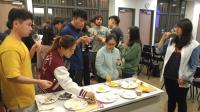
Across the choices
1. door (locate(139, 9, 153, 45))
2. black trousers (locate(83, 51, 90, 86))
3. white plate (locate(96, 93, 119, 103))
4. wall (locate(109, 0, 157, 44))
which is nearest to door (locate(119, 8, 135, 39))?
wall (locate(109, 0, 157, 44))

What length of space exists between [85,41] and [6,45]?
1.09 meters

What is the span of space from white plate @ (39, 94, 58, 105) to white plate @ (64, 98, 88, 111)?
0.14m

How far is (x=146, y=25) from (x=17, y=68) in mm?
6915

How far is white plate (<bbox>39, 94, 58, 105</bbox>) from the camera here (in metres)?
1.66

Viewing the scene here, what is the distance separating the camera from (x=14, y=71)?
1.25 m

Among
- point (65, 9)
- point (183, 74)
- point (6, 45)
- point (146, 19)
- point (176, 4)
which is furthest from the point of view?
point (176, 4)

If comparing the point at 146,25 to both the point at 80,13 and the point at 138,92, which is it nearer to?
the point at 80,13

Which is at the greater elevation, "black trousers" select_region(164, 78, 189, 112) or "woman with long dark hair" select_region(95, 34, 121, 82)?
"woman with long dark hair" select_region(95, 34, 121, 82)

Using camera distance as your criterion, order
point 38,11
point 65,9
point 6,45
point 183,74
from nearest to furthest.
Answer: point 6,45
point 183,74
point 38,11
point 65,9

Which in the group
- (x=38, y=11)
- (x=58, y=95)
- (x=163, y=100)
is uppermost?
(x=38, y=11)

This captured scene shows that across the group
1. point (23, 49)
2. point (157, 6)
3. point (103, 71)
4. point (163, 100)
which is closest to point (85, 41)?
point (103, 71)

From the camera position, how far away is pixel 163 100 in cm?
347

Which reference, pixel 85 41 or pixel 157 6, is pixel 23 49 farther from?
pixel 157 6

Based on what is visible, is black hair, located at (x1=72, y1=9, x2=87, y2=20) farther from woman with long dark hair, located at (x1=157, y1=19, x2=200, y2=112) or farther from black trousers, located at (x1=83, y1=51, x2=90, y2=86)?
woman with long dark hair, located at (x1=157, y1=19, x2=200, y2=112)
